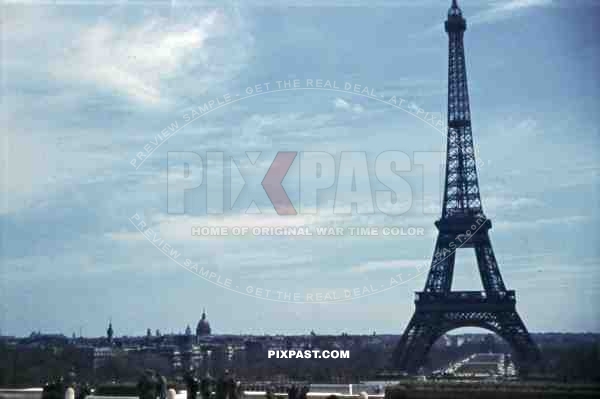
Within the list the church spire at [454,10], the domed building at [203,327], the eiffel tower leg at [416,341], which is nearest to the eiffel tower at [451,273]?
the eiffel tower leg at [416,341]

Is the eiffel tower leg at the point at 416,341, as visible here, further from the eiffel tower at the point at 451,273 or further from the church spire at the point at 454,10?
the church spire at the point at 454,10

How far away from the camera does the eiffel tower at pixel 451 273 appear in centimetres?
4209

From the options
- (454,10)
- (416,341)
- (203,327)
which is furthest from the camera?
(203,327)

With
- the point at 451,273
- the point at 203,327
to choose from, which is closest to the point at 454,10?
the point at 451,273

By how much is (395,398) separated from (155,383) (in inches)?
280

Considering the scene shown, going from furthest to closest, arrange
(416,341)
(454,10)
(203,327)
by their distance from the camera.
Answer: (203,327), (416,341), (454,10)

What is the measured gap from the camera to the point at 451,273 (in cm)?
4416

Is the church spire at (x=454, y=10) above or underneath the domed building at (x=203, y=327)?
above

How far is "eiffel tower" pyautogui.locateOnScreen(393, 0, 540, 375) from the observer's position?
4209 centimetres

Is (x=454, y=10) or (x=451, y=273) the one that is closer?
(x=454, y=10)

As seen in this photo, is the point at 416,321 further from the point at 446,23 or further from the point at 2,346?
the point at 2,346

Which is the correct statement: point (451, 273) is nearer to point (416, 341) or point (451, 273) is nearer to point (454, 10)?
point (416, 341)

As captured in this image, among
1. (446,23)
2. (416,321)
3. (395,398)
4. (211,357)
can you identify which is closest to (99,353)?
(211,357)

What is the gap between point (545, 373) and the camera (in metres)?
35.7
